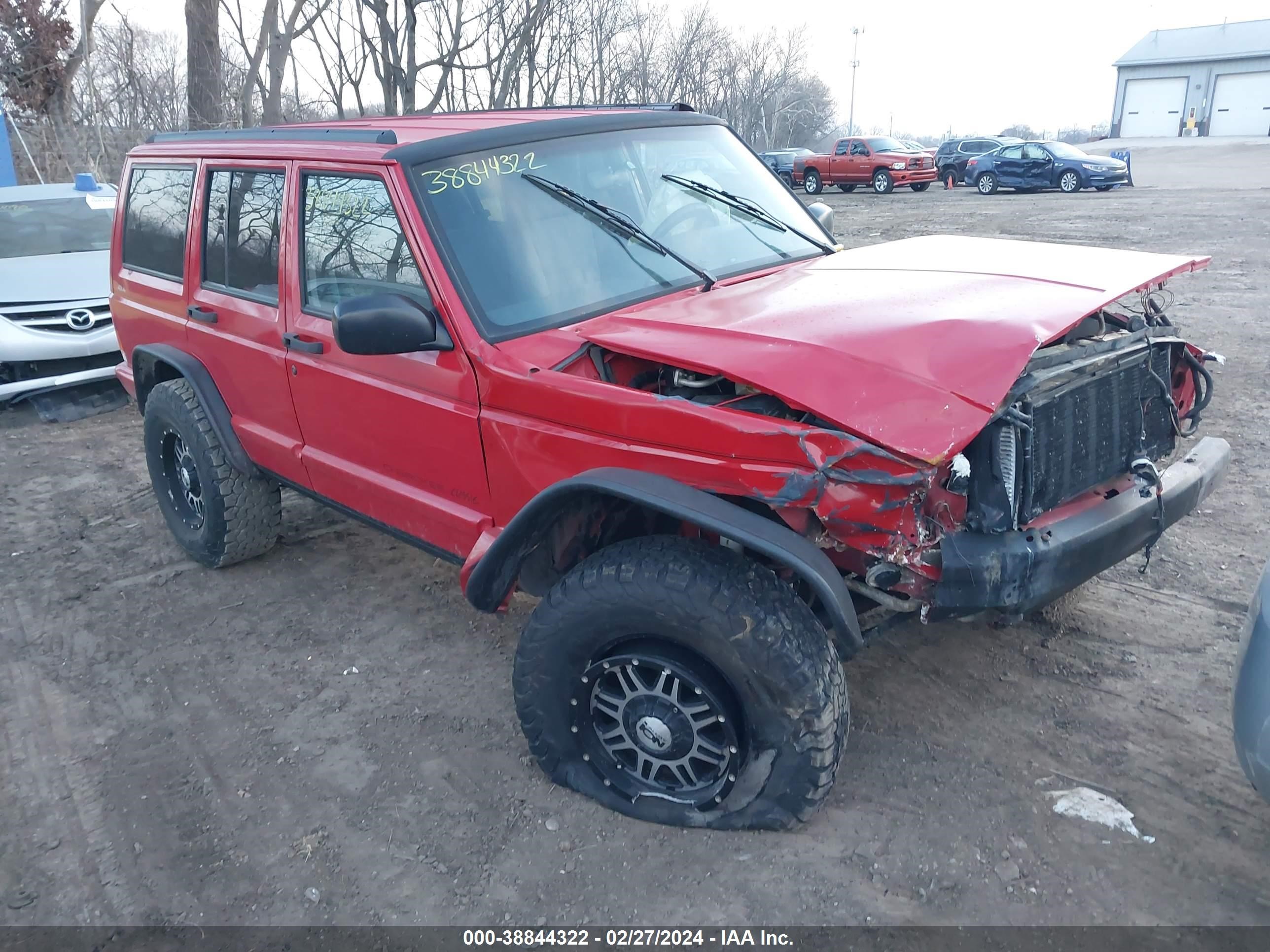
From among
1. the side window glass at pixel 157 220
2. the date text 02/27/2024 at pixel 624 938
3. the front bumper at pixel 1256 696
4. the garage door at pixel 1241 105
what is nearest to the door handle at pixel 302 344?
the side window glass at pixel 157 220

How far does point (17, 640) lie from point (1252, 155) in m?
41.6

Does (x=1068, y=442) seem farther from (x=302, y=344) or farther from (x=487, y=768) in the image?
(x=302, y=344)

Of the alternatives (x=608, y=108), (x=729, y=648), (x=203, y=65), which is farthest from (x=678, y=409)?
(x=203, y=65)

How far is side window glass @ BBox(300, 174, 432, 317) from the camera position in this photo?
3.24 metres

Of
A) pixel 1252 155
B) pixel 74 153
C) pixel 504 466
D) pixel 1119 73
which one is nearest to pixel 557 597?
pixel 504 466

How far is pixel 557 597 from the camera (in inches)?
111

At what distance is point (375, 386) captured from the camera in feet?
11.2

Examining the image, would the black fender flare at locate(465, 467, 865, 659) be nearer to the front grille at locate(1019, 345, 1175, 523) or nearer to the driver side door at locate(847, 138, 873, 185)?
the front grille at locate(1019, 345, 1175, 523)

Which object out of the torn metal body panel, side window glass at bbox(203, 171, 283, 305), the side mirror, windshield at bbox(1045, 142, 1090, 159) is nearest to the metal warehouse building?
windshield at bbox(1045, 142, 1090, 159)

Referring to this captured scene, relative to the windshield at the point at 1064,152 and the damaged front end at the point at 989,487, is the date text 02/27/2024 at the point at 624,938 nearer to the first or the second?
the damaged front end at the point at 989,487

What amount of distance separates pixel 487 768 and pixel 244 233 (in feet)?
8.05

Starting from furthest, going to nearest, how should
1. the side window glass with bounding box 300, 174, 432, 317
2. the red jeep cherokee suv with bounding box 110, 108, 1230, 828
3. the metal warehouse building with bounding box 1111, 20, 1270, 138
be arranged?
the metal warehouse building with bounding box 1111, 20, 1270, 138
the side window glass with bounding box 300, 174, 432, 317
the red jeep cherokee suv with bounding box 110, 108, 1230, 828

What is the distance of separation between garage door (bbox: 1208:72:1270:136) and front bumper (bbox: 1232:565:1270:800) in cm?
6088

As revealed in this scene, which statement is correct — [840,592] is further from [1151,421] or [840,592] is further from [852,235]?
[852,235]
